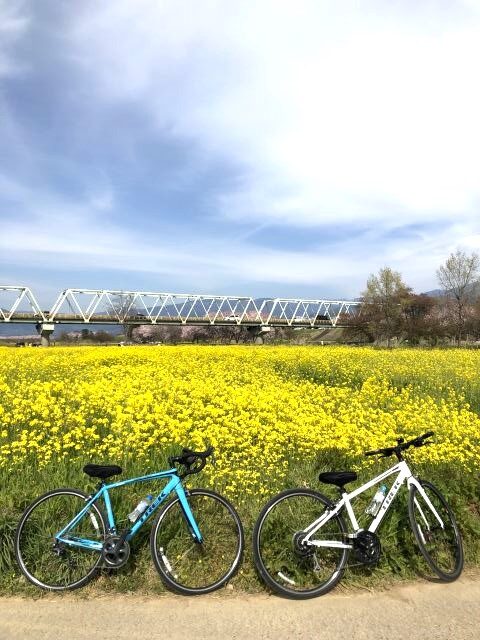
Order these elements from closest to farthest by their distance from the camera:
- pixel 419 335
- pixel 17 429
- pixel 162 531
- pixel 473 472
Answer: pixel 162 531
pixel 473 472
pixel 17 429
pixel 419 335

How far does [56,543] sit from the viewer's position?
4379 mm

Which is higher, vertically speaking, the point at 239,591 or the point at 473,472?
the point at 473,472

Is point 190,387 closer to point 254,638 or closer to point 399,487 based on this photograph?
point 399,487

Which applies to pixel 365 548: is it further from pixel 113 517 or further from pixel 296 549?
pixel 113 517

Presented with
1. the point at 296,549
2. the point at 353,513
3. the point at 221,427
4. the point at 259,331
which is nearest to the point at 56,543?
the point at 296,549

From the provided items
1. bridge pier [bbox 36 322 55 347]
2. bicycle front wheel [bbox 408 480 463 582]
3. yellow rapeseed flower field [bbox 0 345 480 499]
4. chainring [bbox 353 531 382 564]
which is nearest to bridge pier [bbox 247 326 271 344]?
bridge pier [bbox 36 322 55 347]

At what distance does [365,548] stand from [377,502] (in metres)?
0.47

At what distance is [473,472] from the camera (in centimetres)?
638

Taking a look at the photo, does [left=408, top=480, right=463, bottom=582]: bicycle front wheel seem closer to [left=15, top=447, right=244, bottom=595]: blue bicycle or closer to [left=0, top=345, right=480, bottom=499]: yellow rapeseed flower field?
[left=0, top=345, right=480, bottom=499]: yellow rapeseed flower field

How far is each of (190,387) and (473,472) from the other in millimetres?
5478

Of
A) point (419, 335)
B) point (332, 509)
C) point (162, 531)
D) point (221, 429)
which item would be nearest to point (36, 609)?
point (162, 531)

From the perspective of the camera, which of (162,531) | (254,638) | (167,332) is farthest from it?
(167,332)

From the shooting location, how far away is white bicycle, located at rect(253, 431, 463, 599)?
441cm

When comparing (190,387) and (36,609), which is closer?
(36,609)
